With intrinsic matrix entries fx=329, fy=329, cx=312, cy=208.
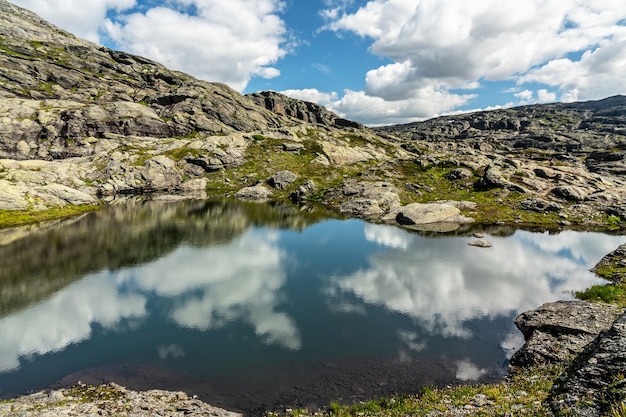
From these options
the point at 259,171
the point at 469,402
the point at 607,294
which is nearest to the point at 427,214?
the point at 607,294

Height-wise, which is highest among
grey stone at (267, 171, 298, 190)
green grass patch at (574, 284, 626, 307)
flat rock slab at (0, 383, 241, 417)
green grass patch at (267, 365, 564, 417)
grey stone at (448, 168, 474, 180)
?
grey stone at (448, 168, 474, 180)

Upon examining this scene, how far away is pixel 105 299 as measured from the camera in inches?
1695

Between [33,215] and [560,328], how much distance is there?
11014 cm

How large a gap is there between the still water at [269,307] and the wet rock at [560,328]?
75.5 inches

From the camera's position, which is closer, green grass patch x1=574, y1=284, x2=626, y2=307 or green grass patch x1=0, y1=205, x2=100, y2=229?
green grass patch x1=574, y1=284, x2=626, y2=307

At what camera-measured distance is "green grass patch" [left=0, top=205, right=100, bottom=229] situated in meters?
78.8

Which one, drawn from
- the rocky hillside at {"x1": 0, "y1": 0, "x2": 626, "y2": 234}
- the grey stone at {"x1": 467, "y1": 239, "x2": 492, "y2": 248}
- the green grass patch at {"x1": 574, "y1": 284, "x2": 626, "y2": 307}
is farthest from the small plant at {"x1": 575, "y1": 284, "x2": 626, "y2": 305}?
the rocky hillside at {"x1": 0, "y1": 0, "x2": 626, "y2": 234}

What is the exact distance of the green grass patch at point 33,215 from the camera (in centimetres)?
7875

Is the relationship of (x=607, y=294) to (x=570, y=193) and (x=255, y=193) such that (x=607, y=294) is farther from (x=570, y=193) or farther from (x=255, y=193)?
(x=255, y=193)

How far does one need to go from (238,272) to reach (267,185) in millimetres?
93593

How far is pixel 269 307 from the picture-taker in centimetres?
4094

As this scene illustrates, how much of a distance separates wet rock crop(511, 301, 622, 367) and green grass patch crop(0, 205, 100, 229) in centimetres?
10210

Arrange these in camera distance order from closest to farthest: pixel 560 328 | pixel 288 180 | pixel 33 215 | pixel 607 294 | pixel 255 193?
pixel 560 328
pixel 607 294
pixel 33 215
pixel 255 193
pixel 288 180

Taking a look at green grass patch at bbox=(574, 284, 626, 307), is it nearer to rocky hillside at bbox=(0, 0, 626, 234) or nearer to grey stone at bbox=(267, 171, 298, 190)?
rocky hillside at bbox=(0, 0, 626, 234)
